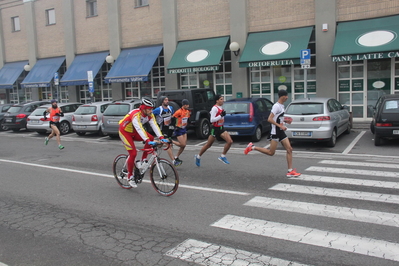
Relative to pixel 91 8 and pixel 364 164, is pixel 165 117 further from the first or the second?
pixel 91 8

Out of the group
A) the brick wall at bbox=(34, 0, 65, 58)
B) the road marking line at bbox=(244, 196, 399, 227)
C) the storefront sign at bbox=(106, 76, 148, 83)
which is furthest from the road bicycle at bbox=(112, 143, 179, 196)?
the brick wall at bbox=(34, 0, 65, 58)

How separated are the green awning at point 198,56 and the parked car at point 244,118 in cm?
553

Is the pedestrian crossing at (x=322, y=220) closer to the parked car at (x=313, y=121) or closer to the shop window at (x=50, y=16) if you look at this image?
the parked car at (x=313, y=121)

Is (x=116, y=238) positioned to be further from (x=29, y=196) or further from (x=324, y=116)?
(x=324, y=116)

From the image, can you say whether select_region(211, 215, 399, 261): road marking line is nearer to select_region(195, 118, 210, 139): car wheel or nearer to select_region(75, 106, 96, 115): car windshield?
select_region(195, 118, 210, 139): car wheel

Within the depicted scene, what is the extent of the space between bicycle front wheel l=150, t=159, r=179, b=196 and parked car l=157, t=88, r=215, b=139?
705cm

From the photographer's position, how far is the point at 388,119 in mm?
11180

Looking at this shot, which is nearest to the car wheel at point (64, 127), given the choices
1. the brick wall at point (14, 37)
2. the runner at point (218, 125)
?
the runner at point (218, 125)

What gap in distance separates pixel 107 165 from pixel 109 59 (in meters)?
14.9

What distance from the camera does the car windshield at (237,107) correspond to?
1369cm

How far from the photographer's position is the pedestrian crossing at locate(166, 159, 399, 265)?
4309 millimetres

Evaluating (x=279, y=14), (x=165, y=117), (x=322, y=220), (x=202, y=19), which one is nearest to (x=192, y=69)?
(x=202, y=19)

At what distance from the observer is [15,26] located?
30641 millimetres

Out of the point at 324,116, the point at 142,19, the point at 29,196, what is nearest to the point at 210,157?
the point at 324,116
